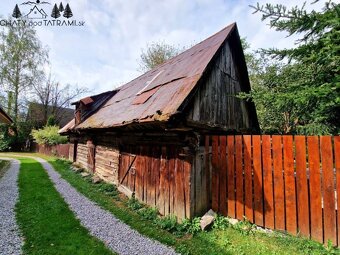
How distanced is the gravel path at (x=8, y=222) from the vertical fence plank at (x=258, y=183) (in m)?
4.84

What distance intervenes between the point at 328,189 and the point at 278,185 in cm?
87

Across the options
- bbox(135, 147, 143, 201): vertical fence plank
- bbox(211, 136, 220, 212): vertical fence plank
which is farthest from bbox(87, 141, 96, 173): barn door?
bbox(211, 136, 220, 212): vertical fence plank

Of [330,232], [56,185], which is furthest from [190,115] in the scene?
[56,185]

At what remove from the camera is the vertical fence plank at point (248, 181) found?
198 inches

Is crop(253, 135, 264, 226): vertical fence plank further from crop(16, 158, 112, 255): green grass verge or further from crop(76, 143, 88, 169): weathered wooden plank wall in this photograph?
crop(76, 143, 88, 169): weathered wooden plank wall

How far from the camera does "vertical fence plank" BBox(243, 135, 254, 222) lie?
5.02 meters

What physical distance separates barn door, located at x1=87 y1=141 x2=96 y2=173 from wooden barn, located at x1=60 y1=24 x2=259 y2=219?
247 centimetres

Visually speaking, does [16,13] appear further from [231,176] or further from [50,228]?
[231,176]

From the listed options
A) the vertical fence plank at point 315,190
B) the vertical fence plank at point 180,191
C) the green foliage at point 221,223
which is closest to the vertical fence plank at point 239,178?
the green foliage at point 221,223

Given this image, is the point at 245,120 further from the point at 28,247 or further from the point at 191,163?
the point at 28,247

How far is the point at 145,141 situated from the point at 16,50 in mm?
28615

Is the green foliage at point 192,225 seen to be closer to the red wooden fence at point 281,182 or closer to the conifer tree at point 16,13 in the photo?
the red wooden fence at point 281,182

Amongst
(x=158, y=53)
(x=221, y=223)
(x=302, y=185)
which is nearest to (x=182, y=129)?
(x=221, y=223)

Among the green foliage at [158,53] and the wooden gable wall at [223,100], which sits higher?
the green foliage at [158,53]
